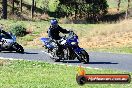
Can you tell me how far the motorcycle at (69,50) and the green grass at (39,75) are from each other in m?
1.70

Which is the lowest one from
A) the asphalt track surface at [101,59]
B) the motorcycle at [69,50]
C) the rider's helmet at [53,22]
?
the asphalt track surface at [101,59]

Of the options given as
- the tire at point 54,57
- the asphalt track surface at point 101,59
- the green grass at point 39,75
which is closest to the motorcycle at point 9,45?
the asphalt track surface at point 101,59

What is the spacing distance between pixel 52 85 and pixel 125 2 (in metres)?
95.5

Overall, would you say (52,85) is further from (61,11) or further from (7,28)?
(61,11)

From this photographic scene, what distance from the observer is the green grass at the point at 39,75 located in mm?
13656

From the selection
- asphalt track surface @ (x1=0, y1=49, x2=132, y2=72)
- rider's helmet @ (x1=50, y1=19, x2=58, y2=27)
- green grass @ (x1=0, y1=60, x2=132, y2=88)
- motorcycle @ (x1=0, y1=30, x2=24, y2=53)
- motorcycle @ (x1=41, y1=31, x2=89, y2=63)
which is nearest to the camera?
green grass @ (x1=0, y1=60, x2=132, y2=88)

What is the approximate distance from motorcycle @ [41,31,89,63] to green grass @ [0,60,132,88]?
1700 millimetres

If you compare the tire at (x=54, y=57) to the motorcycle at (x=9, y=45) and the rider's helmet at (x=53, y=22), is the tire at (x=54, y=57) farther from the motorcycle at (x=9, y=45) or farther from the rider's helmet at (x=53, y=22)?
the motorcycle at (x=9, y=45)

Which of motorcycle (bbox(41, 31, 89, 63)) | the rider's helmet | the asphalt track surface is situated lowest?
the asphalt track surface

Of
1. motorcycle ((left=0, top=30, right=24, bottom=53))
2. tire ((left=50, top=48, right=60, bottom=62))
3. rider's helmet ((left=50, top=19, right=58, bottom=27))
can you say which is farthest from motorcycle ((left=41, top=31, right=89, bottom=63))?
motorcycle ((left=0, top=30, right=24, bottom=53))

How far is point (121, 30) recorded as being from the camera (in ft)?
115

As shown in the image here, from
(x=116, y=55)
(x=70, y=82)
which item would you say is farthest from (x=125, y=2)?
(x=70, y=82)

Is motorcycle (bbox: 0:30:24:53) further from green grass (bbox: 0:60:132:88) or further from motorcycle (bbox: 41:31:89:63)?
green grass (bbox: 0:60:132:88)

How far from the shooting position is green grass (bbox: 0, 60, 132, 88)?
44.8 feet
